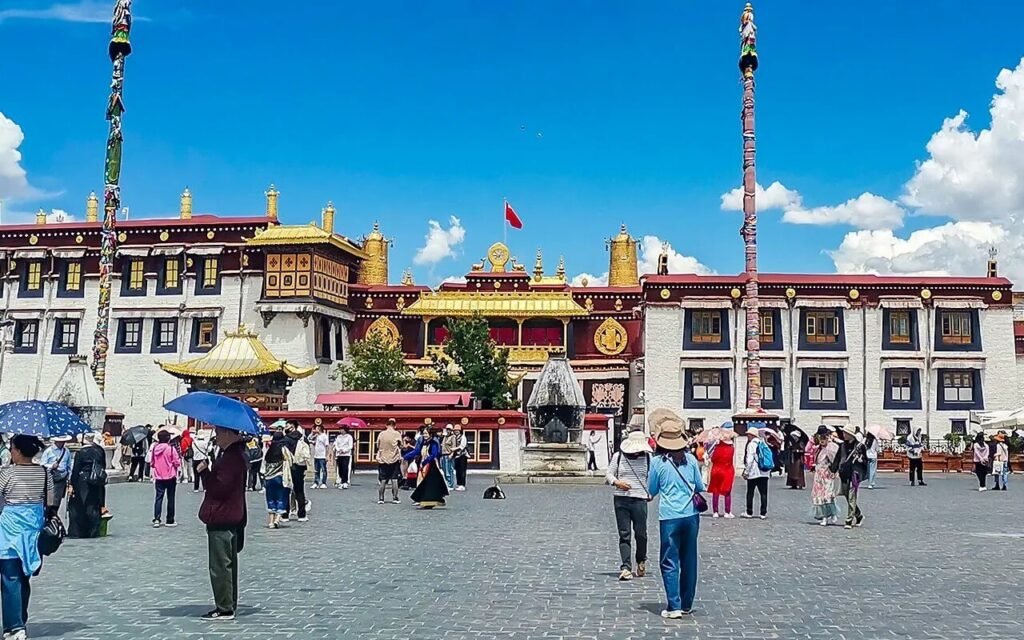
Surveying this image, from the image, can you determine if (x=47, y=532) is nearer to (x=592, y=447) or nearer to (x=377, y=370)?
(x=592, y=447)

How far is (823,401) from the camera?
47750 mm

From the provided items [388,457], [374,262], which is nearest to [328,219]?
[374,262]

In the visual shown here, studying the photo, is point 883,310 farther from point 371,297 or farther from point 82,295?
point 82,295

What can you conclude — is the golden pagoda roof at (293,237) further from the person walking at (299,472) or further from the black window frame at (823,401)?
the person walking at (299,472)

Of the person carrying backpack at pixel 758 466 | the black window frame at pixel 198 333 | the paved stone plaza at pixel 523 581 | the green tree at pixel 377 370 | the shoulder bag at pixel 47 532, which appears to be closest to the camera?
the shoulder bag at pixel 47 532

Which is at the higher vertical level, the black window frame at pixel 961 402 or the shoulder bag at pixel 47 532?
the black window frame at pixel 961 402

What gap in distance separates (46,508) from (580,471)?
22.0 m

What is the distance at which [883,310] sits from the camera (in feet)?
158

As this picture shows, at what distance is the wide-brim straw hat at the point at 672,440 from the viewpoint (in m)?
9.70

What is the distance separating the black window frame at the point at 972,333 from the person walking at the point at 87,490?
4109 cm

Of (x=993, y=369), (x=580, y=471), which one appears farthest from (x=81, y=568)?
(x=993, y=369)

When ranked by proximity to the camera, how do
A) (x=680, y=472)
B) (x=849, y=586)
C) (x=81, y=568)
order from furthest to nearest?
1. (x=81, y=568)
2. (x=849, y=586)
3. (x=680, y=472)

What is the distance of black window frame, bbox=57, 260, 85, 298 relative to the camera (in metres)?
51.3

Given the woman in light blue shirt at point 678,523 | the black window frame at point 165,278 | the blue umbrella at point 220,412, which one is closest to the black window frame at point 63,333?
the black window frame at point 165,278
